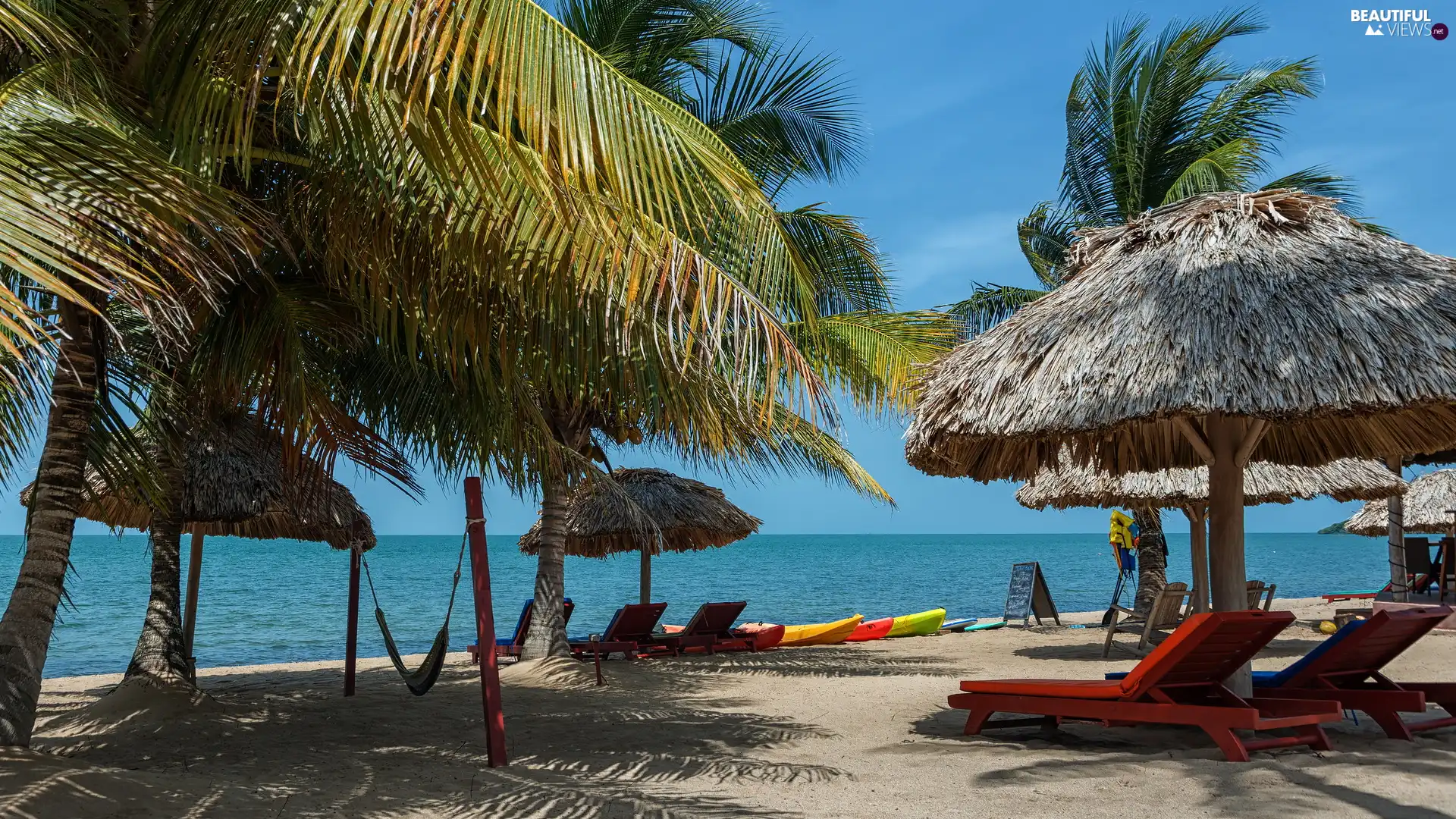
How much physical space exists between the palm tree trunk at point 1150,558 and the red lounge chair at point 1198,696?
9360 mm

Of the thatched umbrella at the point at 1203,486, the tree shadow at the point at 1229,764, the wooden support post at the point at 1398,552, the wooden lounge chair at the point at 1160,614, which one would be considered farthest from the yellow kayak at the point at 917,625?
the tree shadow at the point at 1229,764

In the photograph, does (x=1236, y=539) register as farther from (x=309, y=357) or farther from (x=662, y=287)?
(x=309, y=357)

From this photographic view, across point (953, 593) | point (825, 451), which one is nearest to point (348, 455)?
point (825, 451)

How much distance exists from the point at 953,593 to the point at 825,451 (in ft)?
117

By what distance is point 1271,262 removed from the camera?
19.5 feet

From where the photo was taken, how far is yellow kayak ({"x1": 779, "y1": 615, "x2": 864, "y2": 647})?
14.3 meters

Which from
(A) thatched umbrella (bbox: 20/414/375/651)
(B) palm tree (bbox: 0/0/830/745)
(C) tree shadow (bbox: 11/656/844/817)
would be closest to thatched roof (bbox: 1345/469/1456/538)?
(C) tree shadow (bbox: 11/656/844/817)

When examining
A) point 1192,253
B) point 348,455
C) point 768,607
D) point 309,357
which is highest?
point 1192,253

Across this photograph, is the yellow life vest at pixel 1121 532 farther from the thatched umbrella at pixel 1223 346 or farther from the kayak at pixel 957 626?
the thatched umbrella at pixel 1223 346

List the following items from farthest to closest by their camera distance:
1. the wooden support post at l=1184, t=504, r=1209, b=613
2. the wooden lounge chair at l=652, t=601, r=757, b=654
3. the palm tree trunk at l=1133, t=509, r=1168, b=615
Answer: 1. the palm tree trunk at l=1133, t=509, r=1168, b=615
2. the wooden lounge chair at l=652, t=601, r=757, b=654
3. the wooden support post at l=1184, t=504, r=1209, b=613

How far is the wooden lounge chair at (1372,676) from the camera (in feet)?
19.0

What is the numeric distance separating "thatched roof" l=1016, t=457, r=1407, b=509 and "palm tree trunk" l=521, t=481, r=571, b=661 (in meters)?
5.21

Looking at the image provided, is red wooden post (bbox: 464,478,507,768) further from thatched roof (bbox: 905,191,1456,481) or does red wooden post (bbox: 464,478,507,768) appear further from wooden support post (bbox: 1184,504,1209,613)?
wooden support post (bbox: 1184,504,1209,613)

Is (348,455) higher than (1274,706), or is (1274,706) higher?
(348,455)
